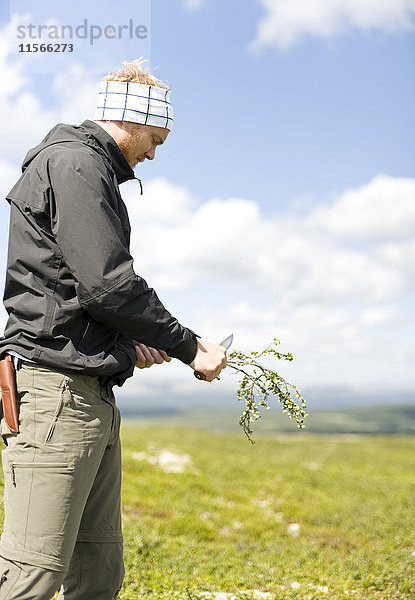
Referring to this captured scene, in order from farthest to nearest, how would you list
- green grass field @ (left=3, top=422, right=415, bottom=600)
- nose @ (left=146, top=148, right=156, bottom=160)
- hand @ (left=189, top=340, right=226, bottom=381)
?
green grass field @ (left=3, top=422, right=415, bottom=600)
nose @ (left=146, top=148, right=156, bottom=160)
hand @ (left=189, top=340, right=226, bottom=381)

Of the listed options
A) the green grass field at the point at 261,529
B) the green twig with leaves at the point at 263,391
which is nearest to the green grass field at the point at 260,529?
the green grass field at the point at 261,529

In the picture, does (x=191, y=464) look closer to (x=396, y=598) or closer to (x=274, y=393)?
(x=396, y=598)

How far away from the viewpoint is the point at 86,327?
15.1ft

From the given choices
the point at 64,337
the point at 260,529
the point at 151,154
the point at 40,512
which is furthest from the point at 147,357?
the point at 260,529

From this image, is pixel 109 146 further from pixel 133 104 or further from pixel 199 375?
pixel 199 375

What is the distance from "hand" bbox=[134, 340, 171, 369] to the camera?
5246 mm

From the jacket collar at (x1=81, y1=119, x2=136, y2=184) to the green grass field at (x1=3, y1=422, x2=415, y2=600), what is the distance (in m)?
5.73

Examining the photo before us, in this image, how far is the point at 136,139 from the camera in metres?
5.12

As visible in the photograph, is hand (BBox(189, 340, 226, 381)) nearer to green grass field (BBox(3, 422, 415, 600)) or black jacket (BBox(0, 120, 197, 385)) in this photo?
black jacket (BBox(0, 120, 197, 385))

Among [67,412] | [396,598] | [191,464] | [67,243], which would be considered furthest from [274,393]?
[191,464]

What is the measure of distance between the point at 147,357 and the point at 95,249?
119 centimetres

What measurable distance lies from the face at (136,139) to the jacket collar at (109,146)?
0.08 meters

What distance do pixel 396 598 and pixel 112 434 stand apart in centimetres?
570

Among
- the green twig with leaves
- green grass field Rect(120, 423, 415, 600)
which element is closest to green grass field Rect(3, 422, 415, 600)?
green grass field Rect(120, 423, 415, 600)
